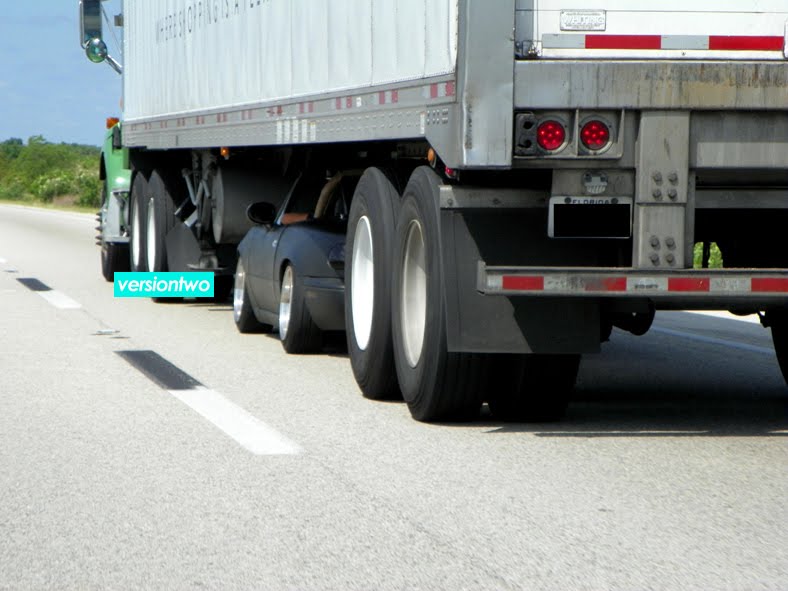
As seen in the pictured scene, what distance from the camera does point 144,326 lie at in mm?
14070

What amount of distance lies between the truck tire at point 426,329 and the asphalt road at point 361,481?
171 mm

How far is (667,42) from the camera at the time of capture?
308 inches

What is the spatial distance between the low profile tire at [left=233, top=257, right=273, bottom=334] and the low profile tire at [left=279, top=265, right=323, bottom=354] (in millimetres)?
1302

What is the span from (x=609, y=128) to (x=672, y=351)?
5308mm

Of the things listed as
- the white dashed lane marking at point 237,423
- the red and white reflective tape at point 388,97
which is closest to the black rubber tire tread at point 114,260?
the white dashed lane marking at point 237,423

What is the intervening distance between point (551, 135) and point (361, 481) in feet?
6.28

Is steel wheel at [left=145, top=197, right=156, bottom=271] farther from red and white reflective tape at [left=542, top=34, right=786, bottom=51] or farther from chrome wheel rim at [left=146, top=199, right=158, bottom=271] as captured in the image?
red and white reflective tape at [left=542, top=34, right=786, bottom=51]

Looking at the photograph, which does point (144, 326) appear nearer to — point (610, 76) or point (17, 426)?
point (17, 426)

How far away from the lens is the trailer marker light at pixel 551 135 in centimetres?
768

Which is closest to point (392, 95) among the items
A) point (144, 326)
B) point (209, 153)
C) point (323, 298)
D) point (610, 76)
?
Answer: point (610, 76)

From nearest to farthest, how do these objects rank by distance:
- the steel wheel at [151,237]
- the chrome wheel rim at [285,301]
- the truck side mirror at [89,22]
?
the chrome wheel rim at [285,301]
the steel wheel at [151,237]
the truck side mirror at [89,22]

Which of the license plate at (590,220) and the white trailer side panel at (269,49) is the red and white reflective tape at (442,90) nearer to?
the white trailer side panel at (269,49)

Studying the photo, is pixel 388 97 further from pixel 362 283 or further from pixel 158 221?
pixel 158 221

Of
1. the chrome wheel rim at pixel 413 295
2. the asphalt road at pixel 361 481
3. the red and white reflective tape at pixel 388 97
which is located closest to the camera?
the asphalt road at pixel 361 481
